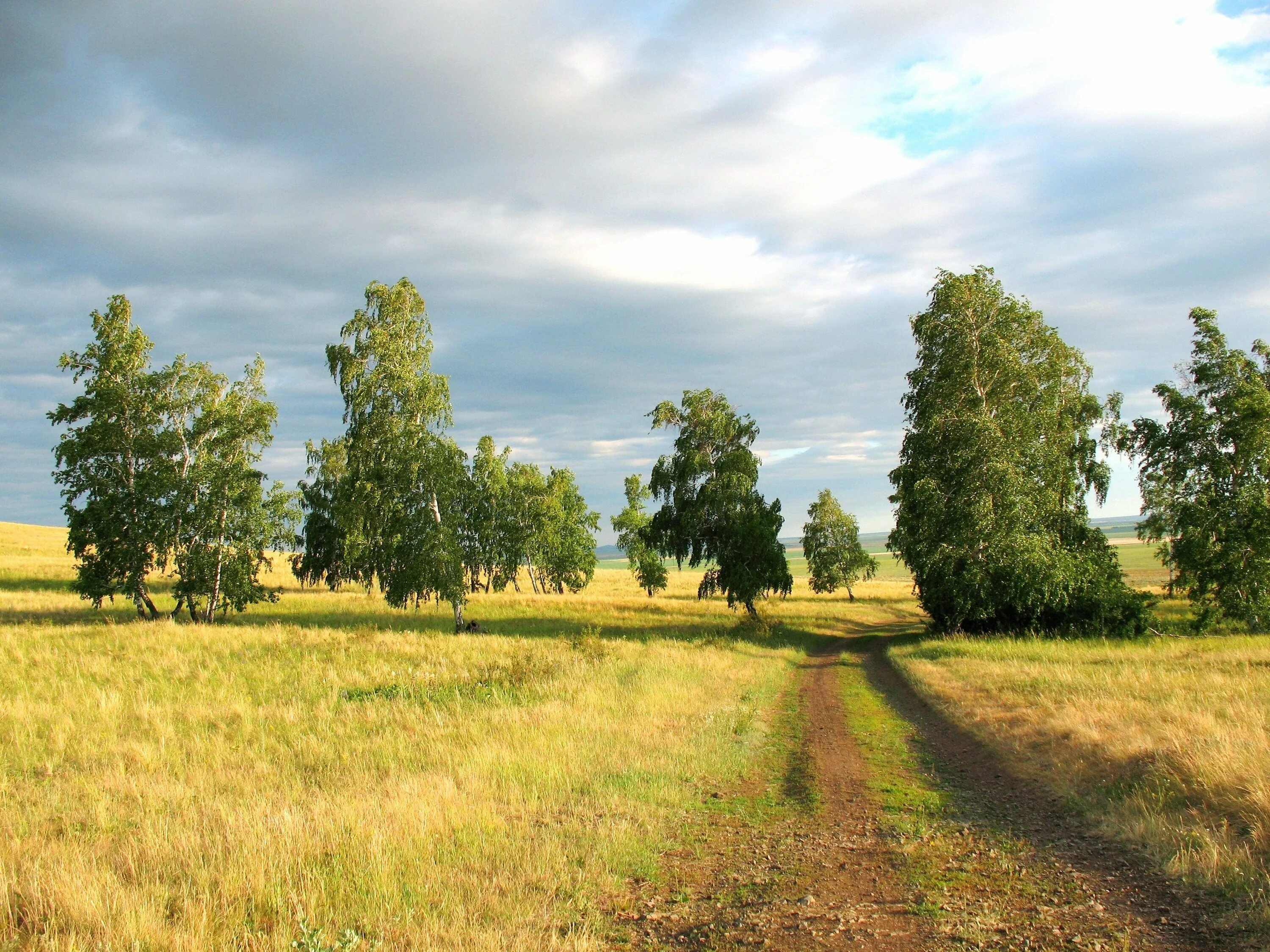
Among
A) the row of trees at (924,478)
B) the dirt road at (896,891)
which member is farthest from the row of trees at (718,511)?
the dirt road at (896,891)

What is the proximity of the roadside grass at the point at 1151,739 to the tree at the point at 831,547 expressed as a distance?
145ft

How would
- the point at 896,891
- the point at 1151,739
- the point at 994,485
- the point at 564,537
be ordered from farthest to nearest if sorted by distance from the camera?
the point at 564,537 → the point at 994,485 → the point at 1151,739 → the point at 896,891

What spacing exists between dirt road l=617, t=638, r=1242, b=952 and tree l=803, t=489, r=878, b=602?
5846 cm

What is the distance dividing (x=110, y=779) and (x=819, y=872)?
29.5ft

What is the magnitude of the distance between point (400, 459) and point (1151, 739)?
27103mm

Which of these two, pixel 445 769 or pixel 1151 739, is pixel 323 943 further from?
pixel 1151 739

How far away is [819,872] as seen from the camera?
637 centimetres

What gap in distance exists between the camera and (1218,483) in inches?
1189

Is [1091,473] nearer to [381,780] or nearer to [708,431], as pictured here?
[708,431]

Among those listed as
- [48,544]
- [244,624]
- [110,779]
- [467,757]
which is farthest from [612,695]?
[48,544]

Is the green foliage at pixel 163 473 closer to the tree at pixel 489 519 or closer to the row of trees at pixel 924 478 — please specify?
the row of trees at pixel 924 478

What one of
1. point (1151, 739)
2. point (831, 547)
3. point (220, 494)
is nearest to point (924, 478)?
point (1151, 739)

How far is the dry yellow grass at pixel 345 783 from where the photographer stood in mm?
5219

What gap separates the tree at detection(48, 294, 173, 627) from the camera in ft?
97.9
